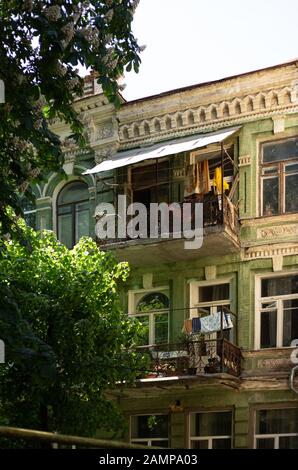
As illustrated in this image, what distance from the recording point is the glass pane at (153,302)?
19531mm

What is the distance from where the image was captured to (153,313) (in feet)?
64.2

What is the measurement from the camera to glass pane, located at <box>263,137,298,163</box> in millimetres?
18531

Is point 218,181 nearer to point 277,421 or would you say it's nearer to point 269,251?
point 269,251

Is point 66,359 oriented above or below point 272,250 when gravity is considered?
below

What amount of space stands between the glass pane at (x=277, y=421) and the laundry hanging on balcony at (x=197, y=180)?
4.93 m

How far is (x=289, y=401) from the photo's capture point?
1727cm

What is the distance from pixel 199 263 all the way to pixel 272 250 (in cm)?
175

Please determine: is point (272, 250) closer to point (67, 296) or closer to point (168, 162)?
point (168, 162)

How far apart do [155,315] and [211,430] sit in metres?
2.95

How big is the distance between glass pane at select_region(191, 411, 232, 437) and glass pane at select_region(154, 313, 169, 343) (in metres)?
1.88
